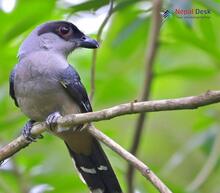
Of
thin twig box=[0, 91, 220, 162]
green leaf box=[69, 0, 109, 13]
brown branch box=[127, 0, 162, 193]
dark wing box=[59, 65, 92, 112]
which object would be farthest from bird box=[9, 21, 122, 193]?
thin twig box=[0, 91, 220, 162]

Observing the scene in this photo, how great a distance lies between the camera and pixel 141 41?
551 cm

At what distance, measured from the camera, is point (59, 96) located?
179 inches

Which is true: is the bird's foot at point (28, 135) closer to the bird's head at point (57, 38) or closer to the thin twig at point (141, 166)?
the thin twig at point (141, 166)

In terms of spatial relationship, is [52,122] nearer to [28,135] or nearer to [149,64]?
[28,135]

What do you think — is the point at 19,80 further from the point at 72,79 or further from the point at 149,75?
the point at 149,75

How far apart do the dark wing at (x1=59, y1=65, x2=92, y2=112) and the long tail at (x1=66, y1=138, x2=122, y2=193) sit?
0.99ft

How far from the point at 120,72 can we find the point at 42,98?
141 centimetres

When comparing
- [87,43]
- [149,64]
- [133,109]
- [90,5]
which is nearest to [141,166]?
[133,109]

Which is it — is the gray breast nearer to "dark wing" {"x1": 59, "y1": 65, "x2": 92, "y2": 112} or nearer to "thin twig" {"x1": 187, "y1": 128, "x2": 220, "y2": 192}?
"dark wing" {"x1": 59, "y1": 65, "x2": 92, "y2": 112}

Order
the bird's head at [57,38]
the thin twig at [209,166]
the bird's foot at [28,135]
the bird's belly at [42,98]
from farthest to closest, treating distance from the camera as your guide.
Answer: the thin twig at [209,166] → the bird's head at [57,38] → the bird's belly at [42,98] → the bird's foot at [28,135]

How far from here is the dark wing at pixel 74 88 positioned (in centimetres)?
454

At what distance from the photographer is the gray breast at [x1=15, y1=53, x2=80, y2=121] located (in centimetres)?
451

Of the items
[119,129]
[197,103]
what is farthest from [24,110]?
[119,129]

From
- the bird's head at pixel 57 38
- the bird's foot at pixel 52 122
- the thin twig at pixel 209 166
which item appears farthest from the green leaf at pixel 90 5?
the thin twig at pixel 209 166
